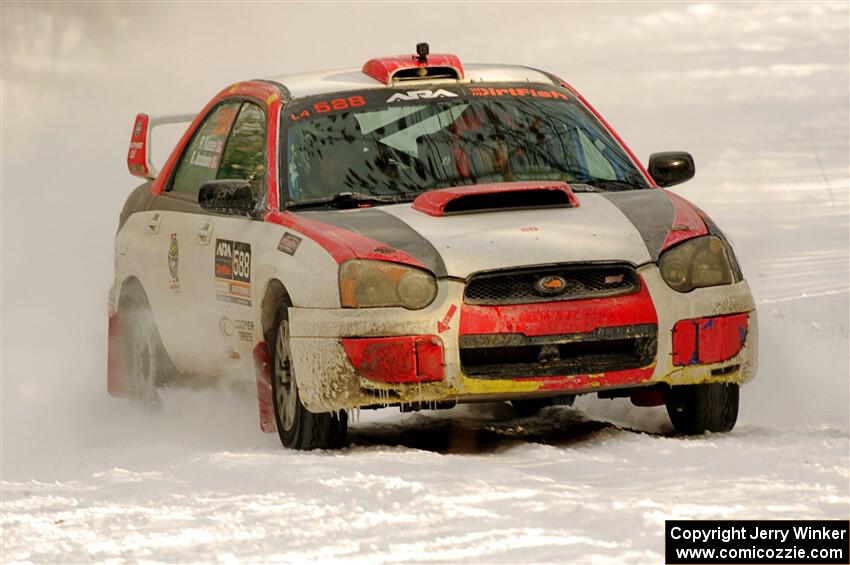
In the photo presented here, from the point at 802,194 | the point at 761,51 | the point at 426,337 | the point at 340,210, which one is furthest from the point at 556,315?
the point at 761,51

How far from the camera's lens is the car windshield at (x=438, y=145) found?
837 centimetres

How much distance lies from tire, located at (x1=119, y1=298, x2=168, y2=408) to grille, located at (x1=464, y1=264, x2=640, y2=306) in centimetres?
251

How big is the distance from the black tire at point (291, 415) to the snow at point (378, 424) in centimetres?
10

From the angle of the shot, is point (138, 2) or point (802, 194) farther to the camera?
point (138, 2)

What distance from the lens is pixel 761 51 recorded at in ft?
95.7

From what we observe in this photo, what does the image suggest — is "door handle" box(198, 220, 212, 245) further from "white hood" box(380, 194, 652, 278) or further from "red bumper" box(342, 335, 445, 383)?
"red bumper" box(342, 335, 445, 383)

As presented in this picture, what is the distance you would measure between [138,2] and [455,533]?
22.9 m

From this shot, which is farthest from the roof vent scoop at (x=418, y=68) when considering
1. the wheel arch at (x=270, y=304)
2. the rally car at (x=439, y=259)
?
the wheel arch at (x=270, y=304)

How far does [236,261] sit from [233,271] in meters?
0.05

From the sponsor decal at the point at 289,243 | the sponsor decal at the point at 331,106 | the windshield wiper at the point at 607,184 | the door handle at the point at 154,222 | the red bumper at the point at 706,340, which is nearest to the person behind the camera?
the red bumper at the point at 706,340

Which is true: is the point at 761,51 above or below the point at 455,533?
above

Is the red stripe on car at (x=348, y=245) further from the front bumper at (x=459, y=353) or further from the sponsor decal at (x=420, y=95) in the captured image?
the sponsor decal at (x=420, y=95)

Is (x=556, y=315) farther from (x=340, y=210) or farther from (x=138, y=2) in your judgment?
(x=138, y=2)

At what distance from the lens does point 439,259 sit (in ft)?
24.6
